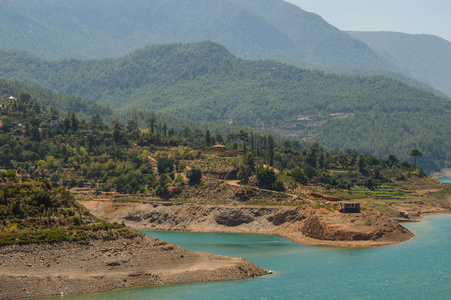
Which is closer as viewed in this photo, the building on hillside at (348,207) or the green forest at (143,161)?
the building on hillside at (348,207)

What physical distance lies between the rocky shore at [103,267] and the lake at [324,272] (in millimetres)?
1661

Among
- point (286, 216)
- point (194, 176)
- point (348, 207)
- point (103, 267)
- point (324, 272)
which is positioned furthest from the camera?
point (194, 176)

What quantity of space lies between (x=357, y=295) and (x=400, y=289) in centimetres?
649

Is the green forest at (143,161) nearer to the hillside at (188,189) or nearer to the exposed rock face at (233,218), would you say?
the hillside at (188,189)

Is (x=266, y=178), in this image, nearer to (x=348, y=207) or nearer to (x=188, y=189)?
(x=188, y=189)

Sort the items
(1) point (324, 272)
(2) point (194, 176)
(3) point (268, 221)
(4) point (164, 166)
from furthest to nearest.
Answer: (4) point (164, 166), (2) point (194, 176), (3) point (268, 221), (1) point (324, 272)

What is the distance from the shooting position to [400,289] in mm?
79812

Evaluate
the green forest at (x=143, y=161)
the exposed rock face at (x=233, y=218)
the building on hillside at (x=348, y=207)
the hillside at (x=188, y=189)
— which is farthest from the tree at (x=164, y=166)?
the building on hillside at (x=348, y=207)

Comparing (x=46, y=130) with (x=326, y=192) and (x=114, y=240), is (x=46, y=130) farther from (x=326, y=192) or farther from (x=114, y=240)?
(x=114, y=240)

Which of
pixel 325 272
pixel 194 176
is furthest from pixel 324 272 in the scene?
pixel 194 176

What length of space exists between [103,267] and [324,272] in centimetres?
2899

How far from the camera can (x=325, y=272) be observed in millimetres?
88000

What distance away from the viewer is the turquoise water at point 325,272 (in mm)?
75625

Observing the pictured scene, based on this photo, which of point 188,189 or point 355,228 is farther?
point 188,189
